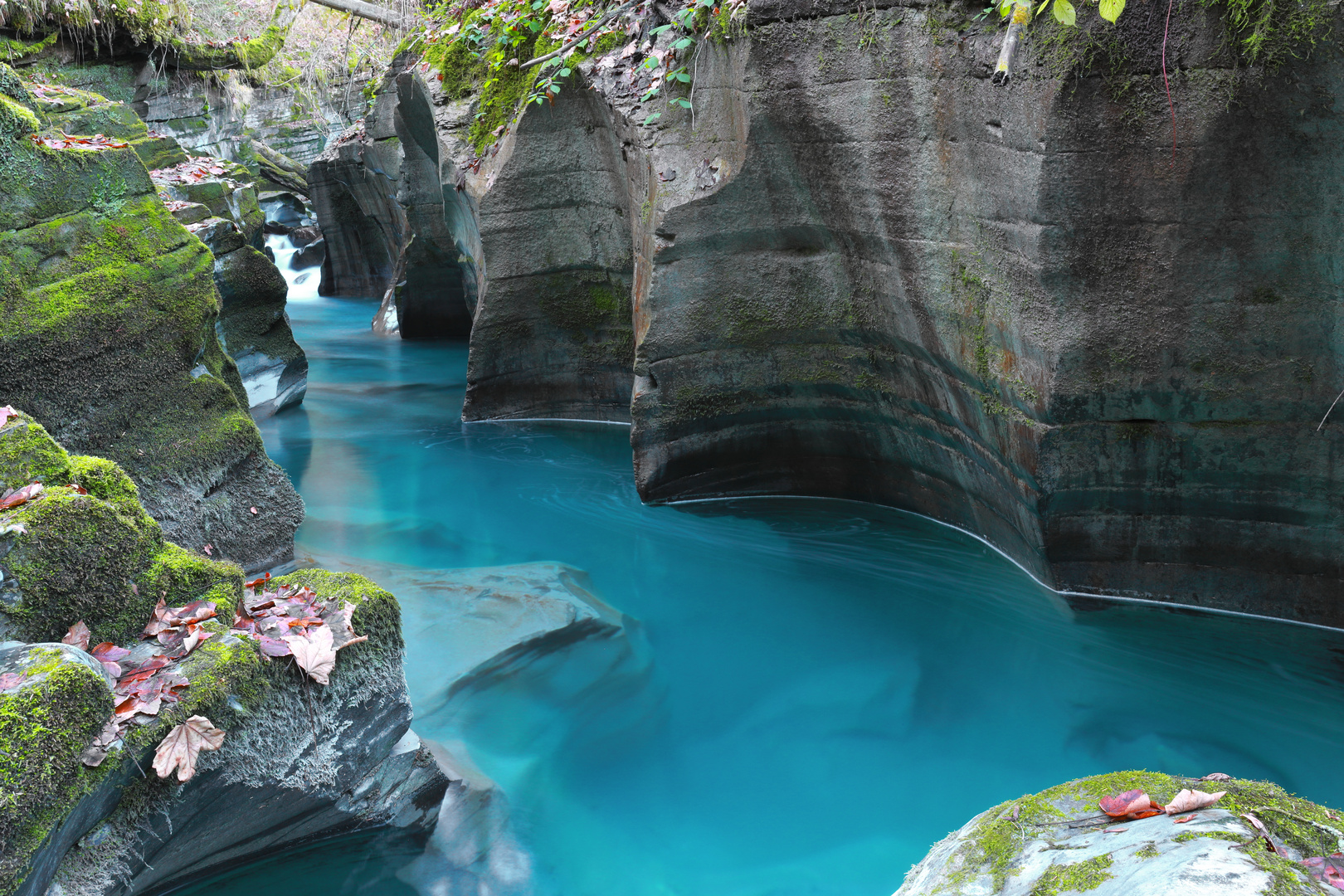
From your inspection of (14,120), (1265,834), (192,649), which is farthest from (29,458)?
(1265,834)

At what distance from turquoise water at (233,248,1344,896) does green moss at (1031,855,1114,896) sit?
207cm

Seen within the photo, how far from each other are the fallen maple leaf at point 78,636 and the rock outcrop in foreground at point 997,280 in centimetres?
450

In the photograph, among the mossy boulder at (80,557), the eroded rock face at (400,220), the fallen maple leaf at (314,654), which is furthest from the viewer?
the eroded rock face at (400,220)

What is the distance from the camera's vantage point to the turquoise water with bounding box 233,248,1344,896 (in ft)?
14.0

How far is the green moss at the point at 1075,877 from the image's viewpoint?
2.06m

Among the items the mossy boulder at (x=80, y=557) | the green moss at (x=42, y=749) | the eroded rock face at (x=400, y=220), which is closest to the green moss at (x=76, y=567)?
the mossy boulder at (x=80, y=557)

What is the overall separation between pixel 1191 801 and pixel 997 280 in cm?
349

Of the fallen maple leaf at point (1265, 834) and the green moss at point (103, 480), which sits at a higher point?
the green moss at point (103, 480)

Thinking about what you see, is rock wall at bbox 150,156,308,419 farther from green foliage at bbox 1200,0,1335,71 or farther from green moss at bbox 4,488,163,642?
green foliage at bbox 1200,0,1335,71

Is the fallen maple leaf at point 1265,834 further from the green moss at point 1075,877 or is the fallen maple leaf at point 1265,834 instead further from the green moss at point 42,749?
the green moss at point 42,749

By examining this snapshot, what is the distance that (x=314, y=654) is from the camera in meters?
3.45

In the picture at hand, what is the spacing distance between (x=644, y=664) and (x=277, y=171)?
2096 cm

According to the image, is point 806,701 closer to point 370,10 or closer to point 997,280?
A: point 997,280

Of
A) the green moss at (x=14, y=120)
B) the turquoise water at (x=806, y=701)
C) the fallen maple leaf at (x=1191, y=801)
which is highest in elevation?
the green moss at (x=14, y=120)
